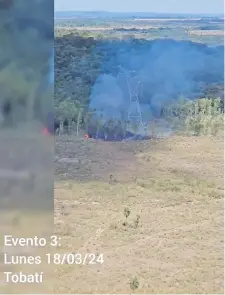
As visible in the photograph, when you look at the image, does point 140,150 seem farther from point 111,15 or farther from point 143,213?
point 111,15

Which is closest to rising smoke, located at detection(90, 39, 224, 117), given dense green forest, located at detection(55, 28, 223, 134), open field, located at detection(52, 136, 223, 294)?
dense green forest, located at detection(55, 28, 223, 134)

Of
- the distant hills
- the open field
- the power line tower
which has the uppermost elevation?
the distant hills

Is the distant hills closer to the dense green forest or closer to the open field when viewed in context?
the dense green forest

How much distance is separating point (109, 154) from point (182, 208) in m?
0.36

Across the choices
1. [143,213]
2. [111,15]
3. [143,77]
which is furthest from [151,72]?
[143,213]

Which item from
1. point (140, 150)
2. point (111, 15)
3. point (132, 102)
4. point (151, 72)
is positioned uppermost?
point (111, 15)

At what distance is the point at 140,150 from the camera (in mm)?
3473

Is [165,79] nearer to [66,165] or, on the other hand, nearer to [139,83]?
[139,83]

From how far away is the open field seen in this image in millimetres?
3350

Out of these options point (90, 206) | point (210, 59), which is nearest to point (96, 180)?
point (90, 206)

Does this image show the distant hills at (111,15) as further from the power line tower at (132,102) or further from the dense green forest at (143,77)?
the power line tower at (132,102)

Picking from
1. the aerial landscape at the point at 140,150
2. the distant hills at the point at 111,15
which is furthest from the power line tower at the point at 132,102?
the distant hills at the point at 111,15

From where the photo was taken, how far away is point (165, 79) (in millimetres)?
3402

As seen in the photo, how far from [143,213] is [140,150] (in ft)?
0.84
